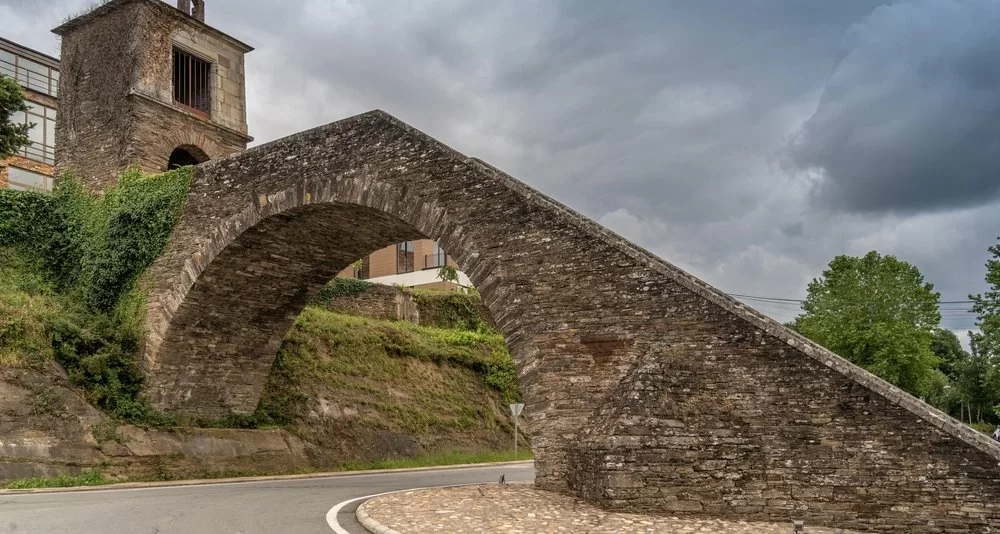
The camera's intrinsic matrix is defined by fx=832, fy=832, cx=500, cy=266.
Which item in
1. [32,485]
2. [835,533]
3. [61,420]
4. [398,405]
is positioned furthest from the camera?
[398,405]

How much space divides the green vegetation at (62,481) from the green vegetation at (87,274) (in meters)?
1.53

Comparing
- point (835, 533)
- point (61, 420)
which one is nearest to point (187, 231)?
point (61, 420)

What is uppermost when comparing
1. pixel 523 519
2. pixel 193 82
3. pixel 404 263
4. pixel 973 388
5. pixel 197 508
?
pixel 193 82

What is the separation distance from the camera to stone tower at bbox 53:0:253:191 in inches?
699

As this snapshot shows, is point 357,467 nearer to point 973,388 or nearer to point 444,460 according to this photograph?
point 444,460

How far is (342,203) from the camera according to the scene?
44.1 feet

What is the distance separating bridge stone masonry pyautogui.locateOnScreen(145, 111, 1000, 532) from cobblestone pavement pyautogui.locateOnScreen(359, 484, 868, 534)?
369mm

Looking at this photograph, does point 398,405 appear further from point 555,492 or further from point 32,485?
point 555,492

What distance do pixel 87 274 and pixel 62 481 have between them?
17.1 ft

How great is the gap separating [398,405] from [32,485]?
9.71m

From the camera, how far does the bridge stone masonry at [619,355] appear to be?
345 inches

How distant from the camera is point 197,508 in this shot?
33.9ft

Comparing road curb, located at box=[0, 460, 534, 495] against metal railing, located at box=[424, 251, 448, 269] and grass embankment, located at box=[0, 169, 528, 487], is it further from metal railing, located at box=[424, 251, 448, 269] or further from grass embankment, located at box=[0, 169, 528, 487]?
metal railing, located at box=[424, 251, 448, 269]

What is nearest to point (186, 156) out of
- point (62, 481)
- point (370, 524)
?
point (62, 481)
